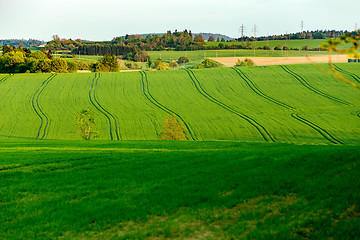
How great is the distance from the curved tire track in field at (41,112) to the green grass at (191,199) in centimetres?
4474

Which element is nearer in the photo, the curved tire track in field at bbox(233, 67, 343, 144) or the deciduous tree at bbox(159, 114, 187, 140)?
the deciduous tree at bbox(159, 114, 187, 140)

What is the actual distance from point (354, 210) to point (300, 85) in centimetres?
7822

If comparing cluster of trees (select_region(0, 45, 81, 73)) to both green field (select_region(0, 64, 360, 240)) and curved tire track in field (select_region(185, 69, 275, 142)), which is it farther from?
green field (select_region(0, 64, 360, 240))

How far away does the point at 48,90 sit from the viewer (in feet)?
286

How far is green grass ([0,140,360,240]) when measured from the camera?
1055cm

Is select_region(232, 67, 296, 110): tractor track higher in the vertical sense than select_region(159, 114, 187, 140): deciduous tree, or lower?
higher

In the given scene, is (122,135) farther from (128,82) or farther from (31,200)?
(31,200)

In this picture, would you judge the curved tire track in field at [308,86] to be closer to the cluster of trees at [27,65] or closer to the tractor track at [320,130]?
the tractor track at [320,130]

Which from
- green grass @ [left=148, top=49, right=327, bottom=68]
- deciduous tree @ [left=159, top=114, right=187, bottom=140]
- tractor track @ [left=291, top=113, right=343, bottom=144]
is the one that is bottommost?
tractor track @ [left=291, top=113, right=343, bottom=144]

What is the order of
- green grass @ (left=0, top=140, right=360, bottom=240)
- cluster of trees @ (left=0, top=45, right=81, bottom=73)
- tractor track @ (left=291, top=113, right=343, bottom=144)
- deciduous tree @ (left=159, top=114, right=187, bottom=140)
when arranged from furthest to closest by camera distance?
cluster of trees @ (left=0, top=45, right=81, bottom=73) → tractor track @ (left=291, top=113, right=343, bottom=144) → deciduous tree @ (left=159, top=114, right=187, bottom=140) → green grass @ (left=0, top=140, right=360, bottom=240)

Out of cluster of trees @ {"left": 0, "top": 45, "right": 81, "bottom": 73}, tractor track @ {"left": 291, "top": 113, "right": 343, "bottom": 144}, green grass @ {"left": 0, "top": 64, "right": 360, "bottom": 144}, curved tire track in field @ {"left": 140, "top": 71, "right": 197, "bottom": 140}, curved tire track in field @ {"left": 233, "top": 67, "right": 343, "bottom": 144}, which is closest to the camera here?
tractor track @ {"left": 291, "top": 113, "right": 343, "bottom": 144}

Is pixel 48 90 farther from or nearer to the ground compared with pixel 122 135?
farther from the ground

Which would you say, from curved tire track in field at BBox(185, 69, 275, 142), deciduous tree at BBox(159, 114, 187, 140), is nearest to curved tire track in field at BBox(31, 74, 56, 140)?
deciduous tree at BBox(159, 114, 187, 140)

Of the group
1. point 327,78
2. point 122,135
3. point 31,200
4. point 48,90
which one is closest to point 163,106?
point 122,135
